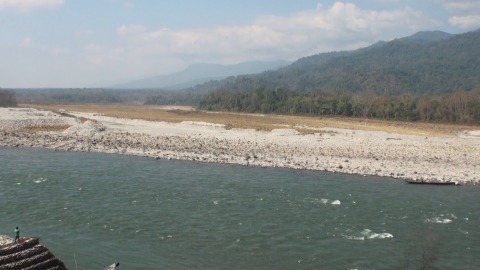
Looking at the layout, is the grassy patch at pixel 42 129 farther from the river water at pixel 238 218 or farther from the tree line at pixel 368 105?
the tree line at pixel 368 105

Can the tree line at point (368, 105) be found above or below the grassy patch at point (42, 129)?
above

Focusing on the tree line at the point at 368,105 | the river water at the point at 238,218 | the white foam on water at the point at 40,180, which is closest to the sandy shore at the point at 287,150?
the river water at the point at 238,218

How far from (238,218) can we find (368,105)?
306ft

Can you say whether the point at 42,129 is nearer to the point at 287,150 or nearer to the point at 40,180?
the point at 40,180

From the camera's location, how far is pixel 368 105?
349ft

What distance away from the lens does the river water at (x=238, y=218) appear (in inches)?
586

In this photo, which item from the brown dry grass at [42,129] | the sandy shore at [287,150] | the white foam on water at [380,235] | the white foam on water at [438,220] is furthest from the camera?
the brown dry grass at [42,129]

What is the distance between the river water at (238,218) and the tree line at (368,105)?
75.4 meters

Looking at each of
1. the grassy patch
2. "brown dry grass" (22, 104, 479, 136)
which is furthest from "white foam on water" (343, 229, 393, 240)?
the grassy patch

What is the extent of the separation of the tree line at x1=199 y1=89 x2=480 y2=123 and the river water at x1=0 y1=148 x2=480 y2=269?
75435 millimetres

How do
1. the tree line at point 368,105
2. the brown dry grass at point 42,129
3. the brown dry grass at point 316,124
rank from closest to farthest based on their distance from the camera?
1. the brown dry grass at point 42,129
2. the brown dry grass at point 316,124
3. the tree line at point 368,105

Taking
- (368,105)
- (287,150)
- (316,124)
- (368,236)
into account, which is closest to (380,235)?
(368,236)

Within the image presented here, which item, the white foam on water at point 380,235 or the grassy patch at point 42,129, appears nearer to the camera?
the white foam on water at point 380,235

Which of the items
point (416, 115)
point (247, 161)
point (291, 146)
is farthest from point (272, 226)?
point (416, 115)
